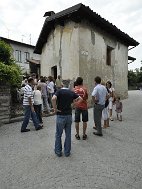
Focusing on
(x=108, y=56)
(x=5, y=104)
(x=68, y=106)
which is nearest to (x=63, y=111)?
(x=68, y=106)

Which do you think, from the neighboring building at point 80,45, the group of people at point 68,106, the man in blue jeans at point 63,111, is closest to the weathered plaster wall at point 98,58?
the neighboring building at point 80,45

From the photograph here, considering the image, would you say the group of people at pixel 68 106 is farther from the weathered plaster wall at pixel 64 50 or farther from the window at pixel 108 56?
the window at pixel 108 56

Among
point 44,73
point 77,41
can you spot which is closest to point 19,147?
point 77,41

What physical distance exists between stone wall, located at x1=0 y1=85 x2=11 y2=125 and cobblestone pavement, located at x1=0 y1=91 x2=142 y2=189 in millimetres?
1450

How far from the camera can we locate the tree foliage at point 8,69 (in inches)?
479

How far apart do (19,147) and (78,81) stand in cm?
248

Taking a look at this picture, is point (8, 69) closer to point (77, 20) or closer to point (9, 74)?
point (9, 74)

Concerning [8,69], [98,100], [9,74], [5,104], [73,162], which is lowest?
[73,162]

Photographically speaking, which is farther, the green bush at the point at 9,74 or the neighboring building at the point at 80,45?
the neighboring building at the point at 80,45

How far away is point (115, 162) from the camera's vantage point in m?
7.06

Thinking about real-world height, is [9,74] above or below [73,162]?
above

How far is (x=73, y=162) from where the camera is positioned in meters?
7.00

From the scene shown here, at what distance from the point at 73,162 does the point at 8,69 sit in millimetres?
6326

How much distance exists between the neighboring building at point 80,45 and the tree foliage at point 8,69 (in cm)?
463
